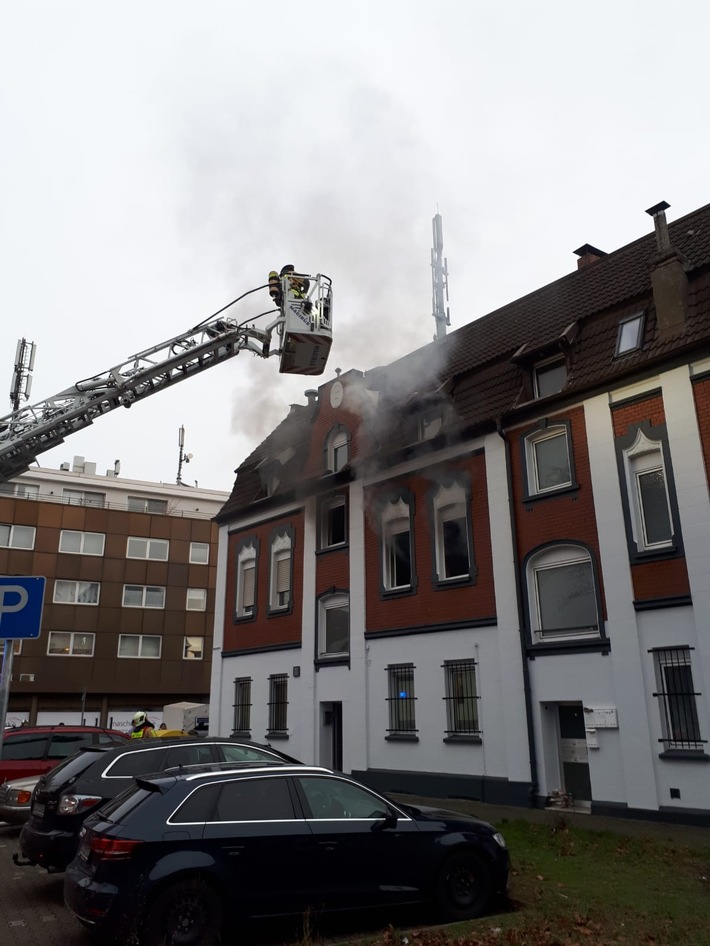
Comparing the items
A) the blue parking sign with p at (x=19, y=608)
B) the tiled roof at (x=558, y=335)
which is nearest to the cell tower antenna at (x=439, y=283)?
the tiled roof at (x=558, y=335)

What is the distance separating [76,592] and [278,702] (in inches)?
920

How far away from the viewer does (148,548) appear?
147ft

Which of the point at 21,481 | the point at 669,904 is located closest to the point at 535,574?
the point at 669,904

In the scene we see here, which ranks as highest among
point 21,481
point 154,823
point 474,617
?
point 21,481

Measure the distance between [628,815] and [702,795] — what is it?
4.79ft

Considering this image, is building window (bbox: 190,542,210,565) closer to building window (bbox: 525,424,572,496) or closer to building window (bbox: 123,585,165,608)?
building window (bbox: 123,585,165,608)

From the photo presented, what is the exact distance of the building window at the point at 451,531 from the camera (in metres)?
18.3

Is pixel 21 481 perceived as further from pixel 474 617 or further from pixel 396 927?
pixel 396 927

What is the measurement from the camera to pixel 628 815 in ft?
45.1

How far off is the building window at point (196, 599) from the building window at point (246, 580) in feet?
67.1

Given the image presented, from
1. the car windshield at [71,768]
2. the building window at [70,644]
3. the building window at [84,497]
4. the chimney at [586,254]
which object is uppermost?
the building window at [84,497]

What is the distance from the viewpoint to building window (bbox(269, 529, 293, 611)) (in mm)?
23594

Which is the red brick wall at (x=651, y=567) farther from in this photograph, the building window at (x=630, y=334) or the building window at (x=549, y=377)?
the building window at (x=549, y=377)

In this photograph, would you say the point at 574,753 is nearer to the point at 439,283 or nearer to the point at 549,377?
the point at 549,377
